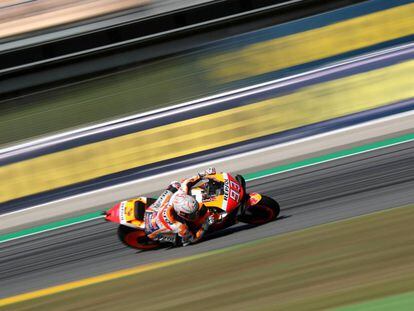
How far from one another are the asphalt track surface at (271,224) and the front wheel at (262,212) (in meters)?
0.11

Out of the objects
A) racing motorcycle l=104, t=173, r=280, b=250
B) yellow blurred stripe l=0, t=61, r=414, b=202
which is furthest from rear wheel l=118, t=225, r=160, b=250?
yellow blurred stripe l=0, t=61, r=414, b=202

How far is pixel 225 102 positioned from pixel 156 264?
16.4 ft

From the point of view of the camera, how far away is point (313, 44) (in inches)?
559

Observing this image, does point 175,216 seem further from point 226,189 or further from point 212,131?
point 212,131

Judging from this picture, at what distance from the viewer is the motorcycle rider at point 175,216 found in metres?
8.78

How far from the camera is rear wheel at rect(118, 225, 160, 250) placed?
963cm

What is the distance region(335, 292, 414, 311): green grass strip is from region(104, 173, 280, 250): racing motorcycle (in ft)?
8.82

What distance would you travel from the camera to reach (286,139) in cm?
1248

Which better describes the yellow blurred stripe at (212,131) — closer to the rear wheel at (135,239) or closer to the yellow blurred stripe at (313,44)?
the yellow blurred stripe at (313,44)

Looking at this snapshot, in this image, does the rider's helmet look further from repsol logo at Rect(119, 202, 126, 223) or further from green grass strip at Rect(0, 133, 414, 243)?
green grass strip at Rect(0, 133, 414, 243)

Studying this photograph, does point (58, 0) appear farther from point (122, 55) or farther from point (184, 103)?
point (184, 103)

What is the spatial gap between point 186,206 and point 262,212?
1373 millimetres

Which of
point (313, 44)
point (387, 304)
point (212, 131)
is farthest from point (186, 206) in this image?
point (313, 44)

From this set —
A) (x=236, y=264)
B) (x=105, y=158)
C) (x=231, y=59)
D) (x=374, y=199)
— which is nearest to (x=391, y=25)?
(x=231, y=59)
